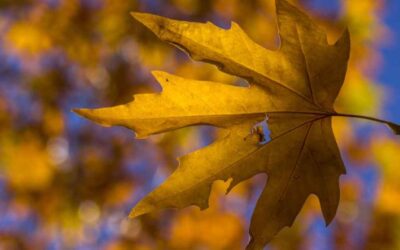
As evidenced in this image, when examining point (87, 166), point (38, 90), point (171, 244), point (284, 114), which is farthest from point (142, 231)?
point (284, 114)

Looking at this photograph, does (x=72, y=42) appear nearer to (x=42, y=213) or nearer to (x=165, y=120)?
(x=42, y=213)

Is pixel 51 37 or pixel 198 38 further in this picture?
pixel 51 37

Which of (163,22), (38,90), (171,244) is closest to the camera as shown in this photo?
(163,22)

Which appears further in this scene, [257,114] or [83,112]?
[257,114]

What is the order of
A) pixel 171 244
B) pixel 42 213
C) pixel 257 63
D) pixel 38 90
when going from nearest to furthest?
pixel 257 63 < pixel 171 244 < pixel 42 213 < pixel 38 90

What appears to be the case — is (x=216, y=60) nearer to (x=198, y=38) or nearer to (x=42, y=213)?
(x=198, y=38)

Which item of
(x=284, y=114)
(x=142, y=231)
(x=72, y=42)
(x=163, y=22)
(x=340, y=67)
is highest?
(x=163, y=22)

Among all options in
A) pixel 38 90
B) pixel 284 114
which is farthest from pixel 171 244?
pixel 284 114

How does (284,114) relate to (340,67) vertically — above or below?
below
